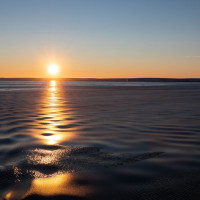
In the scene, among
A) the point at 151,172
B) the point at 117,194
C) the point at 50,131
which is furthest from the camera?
the point at 50,131

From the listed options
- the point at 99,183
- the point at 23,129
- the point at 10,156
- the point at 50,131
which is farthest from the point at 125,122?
the point at 99,183

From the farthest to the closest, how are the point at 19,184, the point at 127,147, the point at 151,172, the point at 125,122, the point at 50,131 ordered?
the point at 125,122, the point at 50,131, the point at 127,147, the point at 151,172, the point at 19,184

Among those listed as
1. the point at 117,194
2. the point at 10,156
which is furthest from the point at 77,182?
the point at 10,156

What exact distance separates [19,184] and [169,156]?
3.23 metres

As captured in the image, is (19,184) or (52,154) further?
(52,154)

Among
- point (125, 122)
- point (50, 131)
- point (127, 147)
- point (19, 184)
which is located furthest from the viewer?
point (125, 122)

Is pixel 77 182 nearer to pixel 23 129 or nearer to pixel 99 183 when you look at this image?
pixel 99 183

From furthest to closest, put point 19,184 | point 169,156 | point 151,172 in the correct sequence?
1. point 169,156
2. point 151,172
3. point 19,184

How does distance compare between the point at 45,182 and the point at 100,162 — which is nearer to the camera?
the point at 45,182

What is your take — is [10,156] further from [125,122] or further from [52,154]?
[125,122]

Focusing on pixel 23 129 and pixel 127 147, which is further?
pixel 23 129

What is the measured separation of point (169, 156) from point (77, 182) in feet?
7.83

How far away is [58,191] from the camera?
3822mm

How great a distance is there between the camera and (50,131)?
8.55m
